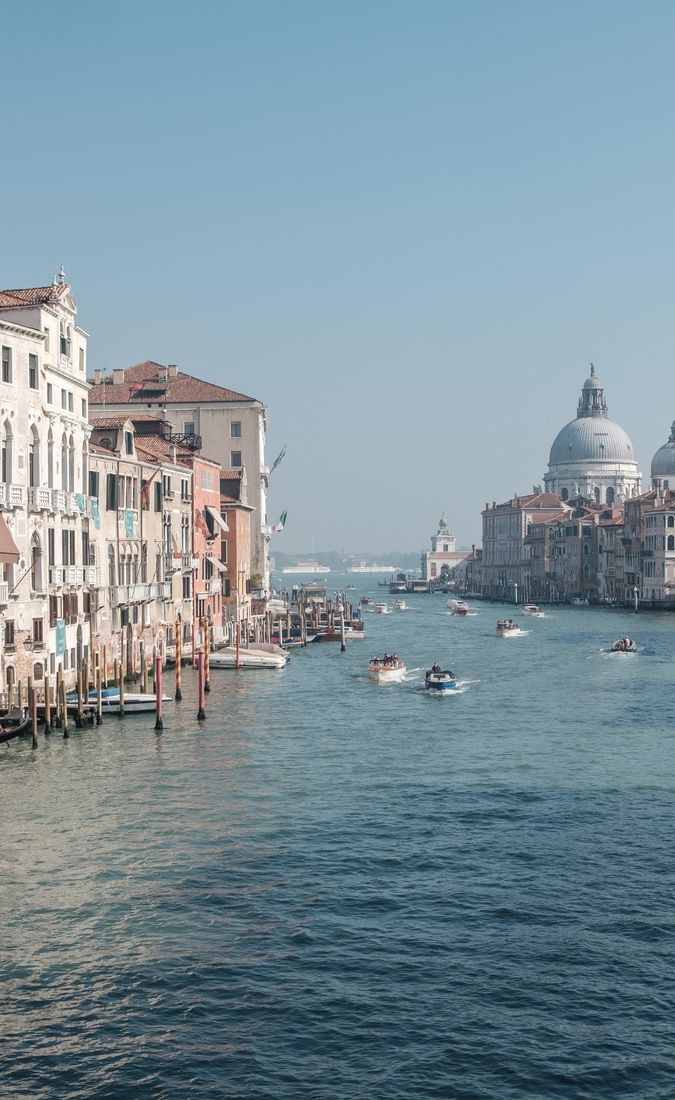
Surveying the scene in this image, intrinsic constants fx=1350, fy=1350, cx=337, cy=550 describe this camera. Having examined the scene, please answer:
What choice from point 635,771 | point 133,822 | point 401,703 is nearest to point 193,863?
point 133,822

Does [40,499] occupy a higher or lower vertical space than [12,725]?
higher

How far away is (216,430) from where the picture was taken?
9250cm

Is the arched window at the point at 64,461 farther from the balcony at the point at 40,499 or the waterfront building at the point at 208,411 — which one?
the waterfront building at the point at 208,411

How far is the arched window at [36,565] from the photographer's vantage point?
43.1 metres

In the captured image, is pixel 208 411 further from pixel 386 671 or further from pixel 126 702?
pixel 126 702

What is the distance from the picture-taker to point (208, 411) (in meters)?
92.1

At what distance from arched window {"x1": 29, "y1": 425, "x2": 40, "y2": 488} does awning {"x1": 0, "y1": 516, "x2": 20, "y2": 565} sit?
2.99 m

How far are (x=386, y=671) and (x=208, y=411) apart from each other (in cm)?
3478

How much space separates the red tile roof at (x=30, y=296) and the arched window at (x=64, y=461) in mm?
4790

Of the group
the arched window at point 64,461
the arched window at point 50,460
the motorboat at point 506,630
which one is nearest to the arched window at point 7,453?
the arched window at point 50,460

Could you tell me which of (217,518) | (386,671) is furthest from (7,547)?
(217,518)

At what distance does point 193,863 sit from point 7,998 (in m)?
7.01

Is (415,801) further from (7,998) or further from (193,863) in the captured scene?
(7,998)

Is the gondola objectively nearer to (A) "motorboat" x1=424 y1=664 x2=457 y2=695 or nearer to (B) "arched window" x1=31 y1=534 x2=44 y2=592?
(B) "arched window" x1=31 y1=534 x2=44 y2=592
